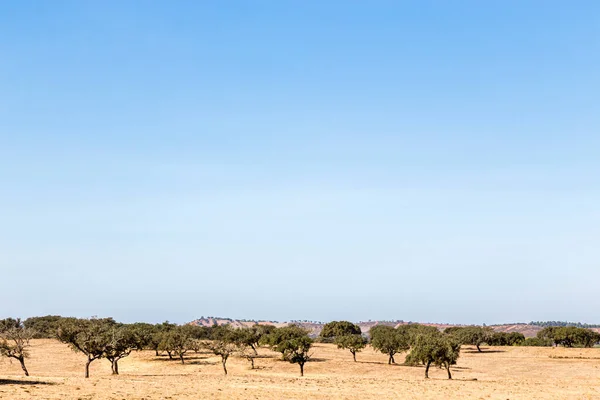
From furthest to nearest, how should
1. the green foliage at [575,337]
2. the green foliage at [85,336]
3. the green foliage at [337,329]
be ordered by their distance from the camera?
the green foliage at [337,329] → the green foliage at [575,337] → the green foliage at [85,336]

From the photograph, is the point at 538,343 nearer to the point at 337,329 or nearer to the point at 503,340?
the point at 503,340

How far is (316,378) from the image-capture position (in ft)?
261

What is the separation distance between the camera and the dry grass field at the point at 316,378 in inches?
2216

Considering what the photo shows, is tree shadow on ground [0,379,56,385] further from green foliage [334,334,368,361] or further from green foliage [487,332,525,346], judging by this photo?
green foliage [487,332,525,346]

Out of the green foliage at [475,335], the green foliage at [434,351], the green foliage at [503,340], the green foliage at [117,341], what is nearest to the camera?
the green foliage at [117,341]

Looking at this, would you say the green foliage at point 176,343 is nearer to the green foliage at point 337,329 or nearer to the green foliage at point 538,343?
the green foliage at point 337,329

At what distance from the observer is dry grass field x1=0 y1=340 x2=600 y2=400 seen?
185 ft

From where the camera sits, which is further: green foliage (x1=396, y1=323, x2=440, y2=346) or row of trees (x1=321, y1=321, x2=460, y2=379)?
green foliage (x1=396, y1=323, x2=440, y2=346)

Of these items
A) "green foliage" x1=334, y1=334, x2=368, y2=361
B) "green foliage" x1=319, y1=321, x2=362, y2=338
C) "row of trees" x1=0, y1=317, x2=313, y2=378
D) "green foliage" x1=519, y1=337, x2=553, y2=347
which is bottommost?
"green foliage" x1=519, y1=337, x2=553, y2=347

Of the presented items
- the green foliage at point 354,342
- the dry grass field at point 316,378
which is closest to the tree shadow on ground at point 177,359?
the dry grass field at point 316,378

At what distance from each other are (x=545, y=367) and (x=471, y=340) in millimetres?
44793

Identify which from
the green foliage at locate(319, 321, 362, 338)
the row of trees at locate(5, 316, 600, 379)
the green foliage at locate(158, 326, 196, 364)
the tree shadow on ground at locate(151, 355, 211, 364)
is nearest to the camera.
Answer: the row of trees at locate(5, 316, 600, 379)

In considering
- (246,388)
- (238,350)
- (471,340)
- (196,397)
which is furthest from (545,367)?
(196,397)

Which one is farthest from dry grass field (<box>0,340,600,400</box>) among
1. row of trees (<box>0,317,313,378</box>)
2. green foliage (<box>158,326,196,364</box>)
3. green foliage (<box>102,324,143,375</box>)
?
green foliage (<box>102,324,143,375</box>)
